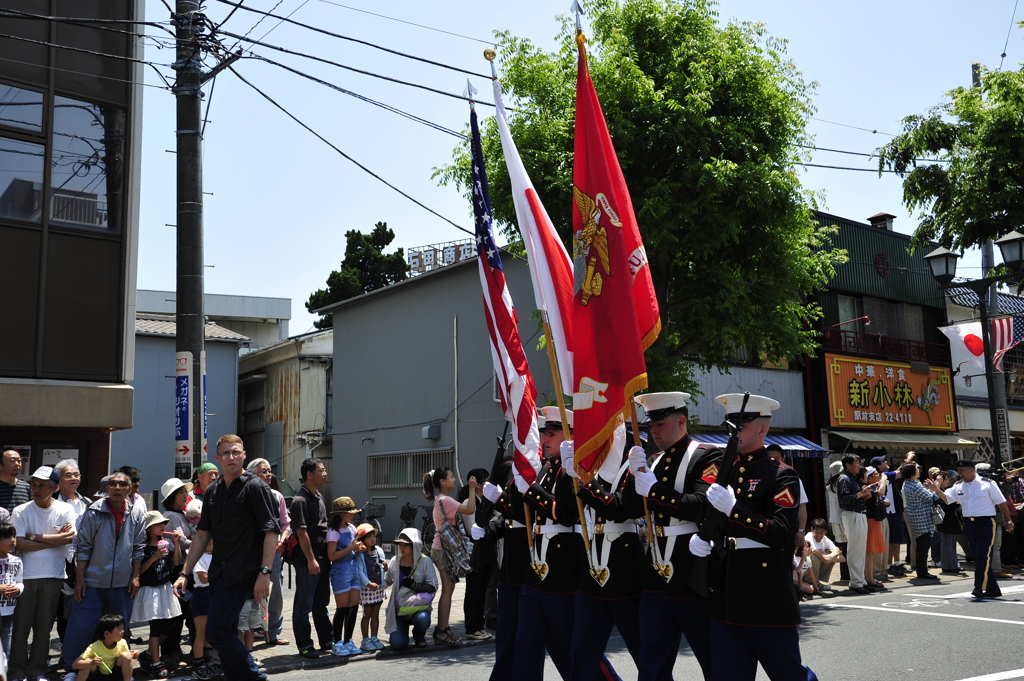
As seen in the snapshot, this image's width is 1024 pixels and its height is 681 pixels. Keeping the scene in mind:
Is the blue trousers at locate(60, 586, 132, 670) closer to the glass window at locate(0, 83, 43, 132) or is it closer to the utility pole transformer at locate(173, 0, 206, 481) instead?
the utility pole transformer at locate(173, 0, 206, 481)

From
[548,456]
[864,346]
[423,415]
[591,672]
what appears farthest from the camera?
[864,346]

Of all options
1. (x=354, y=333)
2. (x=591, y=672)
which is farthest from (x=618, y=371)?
(x=354, y=333)

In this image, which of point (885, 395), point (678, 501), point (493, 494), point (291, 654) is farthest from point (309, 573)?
point (885, 395)

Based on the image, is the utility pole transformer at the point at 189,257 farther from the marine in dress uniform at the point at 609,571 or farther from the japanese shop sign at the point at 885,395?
the japanese shop sign at the point at 885,395

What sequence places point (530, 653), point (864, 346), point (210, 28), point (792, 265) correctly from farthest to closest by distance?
point (864, 346)
point (792, 265)
point (210, 28)
point (530, 653)

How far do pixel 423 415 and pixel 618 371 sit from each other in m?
17.0

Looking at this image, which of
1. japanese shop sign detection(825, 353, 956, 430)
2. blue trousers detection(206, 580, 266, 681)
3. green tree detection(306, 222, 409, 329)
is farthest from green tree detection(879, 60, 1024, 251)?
green tree detection(306, 222, 409, 329)

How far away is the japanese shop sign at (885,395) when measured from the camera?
22.7 metres

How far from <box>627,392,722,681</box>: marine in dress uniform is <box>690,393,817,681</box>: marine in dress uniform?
20 centimetres

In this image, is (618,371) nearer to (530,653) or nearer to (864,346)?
(530,653)

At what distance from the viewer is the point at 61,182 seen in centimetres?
1298

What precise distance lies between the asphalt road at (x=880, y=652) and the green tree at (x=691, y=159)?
12.2ft

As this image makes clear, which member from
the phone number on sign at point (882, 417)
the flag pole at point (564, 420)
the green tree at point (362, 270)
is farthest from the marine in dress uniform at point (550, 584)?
the green tree at point (362, 270)

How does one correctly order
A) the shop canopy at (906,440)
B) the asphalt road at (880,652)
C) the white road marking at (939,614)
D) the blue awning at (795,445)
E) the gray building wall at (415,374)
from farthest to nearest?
the shop canopy at (906,440) < the gray building wall at (415,374) < the blue awning at (795,445) < the white road marking at (939,614) < the asphalt road at (880,652)
